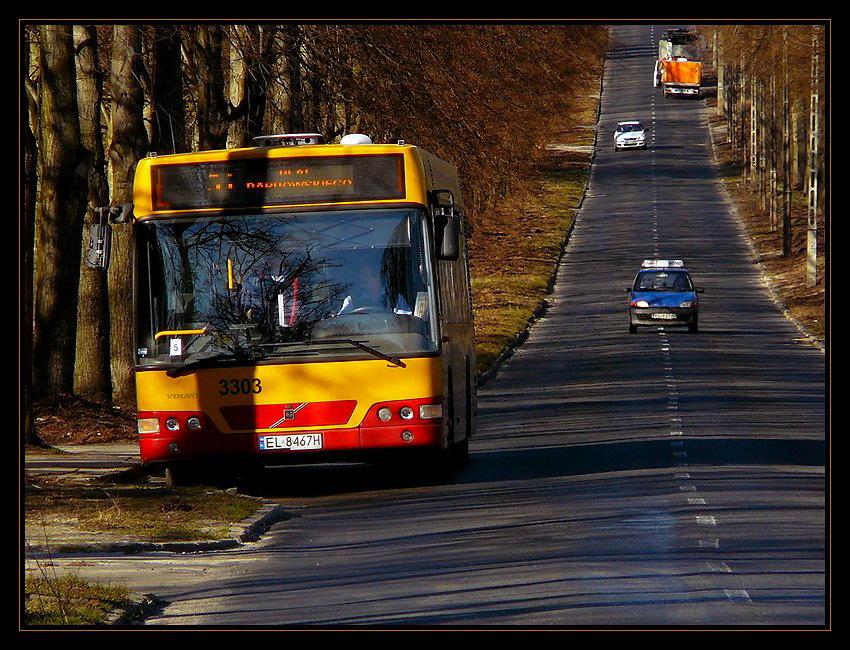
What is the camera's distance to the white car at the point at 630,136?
367ft

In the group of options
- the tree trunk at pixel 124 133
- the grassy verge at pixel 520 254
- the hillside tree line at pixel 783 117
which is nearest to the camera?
the tree trunk at pixel 124 133

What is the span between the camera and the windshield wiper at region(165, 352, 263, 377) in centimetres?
1748

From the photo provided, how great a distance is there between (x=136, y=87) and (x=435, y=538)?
13.1m

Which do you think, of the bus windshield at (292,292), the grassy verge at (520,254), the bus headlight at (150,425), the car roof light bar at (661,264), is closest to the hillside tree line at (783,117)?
the car roof light bar at (661,264)

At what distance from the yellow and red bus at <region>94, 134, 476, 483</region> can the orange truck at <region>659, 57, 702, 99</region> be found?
4575 inches

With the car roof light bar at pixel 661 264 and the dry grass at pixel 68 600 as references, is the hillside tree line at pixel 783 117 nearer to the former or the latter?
the car roof light bar at pixel 661 264

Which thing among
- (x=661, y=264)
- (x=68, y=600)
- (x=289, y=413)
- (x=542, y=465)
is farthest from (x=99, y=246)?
(x=661, y=264)

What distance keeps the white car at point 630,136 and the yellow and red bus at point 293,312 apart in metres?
95.3

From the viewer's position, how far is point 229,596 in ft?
38.5

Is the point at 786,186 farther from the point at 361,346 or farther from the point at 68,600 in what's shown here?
the point at 68,600

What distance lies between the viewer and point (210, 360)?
17547 mm

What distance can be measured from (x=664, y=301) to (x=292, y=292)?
108 feet
